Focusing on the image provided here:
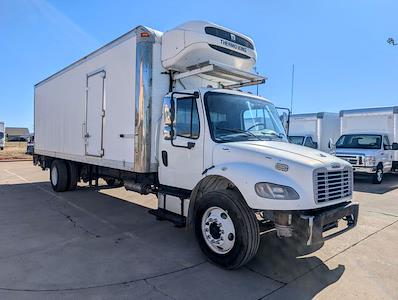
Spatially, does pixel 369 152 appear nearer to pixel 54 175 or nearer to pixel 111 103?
pixel 111 103

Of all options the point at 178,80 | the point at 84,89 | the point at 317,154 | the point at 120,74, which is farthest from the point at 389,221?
the point at 84,89

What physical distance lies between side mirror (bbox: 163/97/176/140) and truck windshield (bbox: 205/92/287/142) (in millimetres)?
558

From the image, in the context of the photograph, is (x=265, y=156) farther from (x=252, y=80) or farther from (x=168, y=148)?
(x=252, y=80)

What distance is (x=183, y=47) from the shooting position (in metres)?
5.82

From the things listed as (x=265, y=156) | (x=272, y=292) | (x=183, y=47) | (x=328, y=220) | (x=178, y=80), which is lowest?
(x=272, y=292)

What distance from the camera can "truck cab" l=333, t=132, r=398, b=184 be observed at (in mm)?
14078

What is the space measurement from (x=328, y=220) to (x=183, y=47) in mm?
3563

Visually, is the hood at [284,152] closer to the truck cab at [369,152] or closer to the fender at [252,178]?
the fender at [252,178]

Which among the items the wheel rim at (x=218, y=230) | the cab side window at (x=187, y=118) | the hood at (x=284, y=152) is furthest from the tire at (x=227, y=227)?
the cab side window at (x=187, y=118)

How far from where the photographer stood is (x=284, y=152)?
4.60 m

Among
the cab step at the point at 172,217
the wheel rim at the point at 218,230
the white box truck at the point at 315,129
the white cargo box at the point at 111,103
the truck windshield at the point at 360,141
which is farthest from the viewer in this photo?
the white box truck at the point at 315,129

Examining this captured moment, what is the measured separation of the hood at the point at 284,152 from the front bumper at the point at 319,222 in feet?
1.96

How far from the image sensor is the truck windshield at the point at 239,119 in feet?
17.0

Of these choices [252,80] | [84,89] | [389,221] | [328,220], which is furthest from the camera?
[84,89]
